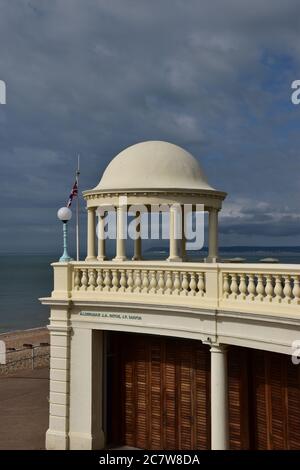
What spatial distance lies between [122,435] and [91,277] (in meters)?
4.67

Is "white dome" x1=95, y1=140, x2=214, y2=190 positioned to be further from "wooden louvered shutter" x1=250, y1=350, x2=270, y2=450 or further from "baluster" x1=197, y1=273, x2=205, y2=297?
"wooden louvered shutter" x1=250, y1=350, x2=270, y2=450

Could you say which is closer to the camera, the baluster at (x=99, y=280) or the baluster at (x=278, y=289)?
the baluster at (x=278, y=289)

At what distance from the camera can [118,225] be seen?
59.3 ft

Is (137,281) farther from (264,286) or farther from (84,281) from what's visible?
(264,286)

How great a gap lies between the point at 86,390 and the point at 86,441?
1378 millimetres

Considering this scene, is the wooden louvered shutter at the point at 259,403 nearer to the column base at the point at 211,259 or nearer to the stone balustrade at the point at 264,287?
the stone balustrade at the point at 264,287

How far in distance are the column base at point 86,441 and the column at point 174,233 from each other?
6095mm

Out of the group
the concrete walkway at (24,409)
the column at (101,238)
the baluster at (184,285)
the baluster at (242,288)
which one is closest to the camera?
the baluster at (242,288)

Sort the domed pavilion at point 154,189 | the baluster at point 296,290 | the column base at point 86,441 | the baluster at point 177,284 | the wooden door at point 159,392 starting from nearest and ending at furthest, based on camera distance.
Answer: the baluster at point 296,290 → the baluster at point 177,284 → the wooden door at point 159,392 → the column base at point 86,441 → the domed pavilion at point 154,189

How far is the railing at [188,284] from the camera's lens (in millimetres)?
11633

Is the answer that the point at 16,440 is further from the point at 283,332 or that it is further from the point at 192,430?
the point at 283,332

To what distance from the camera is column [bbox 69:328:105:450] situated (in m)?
15.2

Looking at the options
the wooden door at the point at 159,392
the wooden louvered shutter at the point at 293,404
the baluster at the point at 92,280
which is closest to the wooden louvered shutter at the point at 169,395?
the wooden door at the point at 159,392

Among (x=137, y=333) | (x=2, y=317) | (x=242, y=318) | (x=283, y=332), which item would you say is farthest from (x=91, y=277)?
(x=2, y=317)
